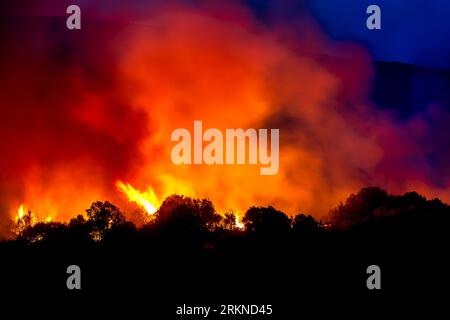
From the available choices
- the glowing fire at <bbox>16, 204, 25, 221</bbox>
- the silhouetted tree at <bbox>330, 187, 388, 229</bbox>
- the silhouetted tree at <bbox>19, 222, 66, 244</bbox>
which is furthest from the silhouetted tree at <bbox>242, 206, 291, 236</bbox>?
the glowing fire at <bbox>16, 204, 25, 221</bbox>

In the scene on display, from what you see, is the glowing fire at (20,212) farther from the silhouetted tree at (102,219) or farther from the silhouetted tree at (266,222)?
the silhouetted tree at (266,222)

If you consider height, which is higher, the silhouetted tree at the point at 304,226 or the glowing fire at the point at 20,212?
the glowing fire at the point at 20,212

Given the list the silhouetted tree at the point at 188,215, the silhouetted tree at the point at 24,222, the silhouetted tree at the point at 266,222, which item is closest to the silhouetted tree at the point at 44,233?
the silhouetted tree at the point at 188,215

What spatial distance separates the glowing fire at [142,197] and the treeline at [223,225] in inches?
194

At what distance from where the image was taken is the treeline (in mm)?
22078

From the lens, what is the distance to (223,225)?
2478 cm

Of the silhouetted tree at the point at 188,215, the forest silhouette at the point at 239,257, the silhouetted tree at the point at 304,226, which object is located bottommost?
the forest silhouette at the point at 239,257

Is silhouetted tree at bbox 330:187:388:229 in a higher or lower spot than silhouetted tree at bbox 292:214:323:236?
higher

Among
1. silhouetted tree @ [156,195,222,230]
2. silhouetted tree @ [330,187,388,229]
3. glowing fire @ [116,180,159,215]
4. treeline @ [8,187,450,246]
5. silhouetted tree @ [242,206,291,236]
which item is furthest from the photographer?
glowing fire @ [116,180,159,215]

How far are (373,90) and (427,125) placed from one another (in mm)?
4980

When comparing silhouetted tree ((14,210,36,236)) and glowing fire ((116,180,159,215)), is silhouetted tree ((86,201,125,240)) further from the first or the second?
silhouetted tree ((14,210,36,236))

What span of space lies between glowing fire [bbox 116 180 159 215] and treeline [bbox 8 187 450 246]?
16.2 ft

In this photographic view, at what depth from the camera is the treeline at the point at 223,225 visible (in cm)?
2208

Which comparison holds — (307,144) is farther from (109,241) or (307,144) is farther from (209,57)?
(109,241)
